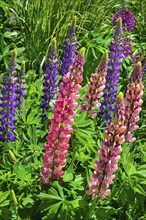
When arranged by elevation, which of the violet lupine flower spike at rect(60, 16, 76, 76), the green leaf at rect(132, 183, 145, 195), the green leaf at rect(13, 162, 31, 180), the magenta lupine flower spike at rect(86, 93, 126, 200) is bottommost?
the green leaf at rect(132, 183, 145, 195)

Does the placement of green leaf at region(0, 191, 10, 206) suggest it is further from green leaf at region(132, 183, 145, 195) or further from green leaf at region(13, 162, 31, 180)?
green leaf at region(132, 183, 145, 195)

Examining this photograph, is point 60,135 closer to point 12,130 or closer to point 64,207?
point 64,207

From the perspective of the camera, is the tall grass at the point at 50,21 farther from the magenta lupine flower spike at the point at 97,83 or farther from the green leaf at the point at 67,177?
the green leaf at the point at 67,177

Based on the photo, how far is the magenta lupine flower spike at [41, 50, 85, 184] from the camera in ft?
7.29

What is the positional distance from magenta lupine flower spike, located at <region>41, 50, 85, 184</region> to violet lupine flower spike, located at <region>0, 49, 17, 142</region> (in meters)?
0.52

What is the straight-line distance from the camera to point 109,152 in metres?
2.14

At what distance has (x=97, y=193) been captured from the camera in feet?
7.45

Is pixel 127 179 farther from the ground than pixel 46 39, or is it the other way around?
pixel 46 39

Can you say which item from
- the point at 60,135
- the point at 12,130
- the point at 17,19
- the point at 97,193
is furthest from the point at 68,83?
the point at 17,19

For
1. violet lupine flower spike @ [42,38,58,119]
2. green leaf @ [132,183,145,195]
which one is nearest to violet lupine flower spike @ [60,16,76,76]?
violet lupine flower spike @ [42,38,58,119]

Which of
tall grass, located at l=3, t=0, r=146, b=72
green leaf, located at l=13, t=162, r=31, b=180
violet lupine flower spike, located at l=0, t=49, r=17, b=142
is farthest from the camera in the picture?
tall grass, located at l=3, t=0, r=146, b=72

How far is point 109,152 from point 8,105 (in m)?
0.85

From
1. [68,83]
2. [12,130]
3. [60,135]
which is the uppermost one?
[68,83]

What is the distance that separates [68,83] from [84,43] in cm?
230
